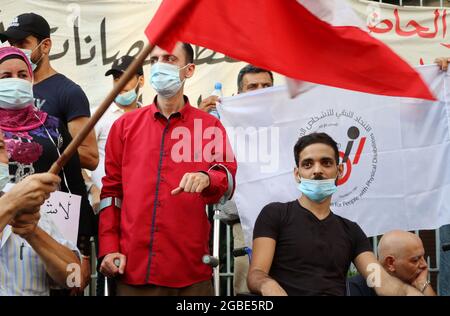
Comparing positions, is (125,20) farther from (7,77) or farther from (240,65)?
(7,77)

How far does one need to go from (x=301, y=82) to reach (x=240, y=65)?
4273 mm

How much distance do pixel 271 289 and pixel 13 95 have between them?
194 cm

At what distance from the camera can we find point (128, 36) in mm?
9016

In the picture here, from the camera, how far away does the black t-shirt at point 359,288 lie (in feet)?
18.2

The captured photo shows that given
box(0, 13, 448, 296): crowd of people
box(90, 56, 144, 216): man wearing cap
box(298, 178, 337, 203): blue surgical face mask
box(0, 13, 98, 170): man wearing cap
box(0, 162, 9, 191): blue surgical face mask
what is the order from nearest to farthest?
box(0, 162, 9, 191): blue surgical face mask → box(0, 13, 448, 296): crowd of people → box(298, 178, 337, 203): blue surgical face mask → box(0, 13, 98, 170): man wearing cap → box(90, 56, 144, 216): man wearing cap

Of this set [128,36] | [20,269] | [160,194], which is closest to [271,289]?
[160,194]

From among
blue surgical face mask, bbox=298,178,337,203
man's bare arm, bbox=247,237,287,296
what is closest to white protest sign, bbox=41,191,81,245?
man's bare arm, bbox=247,237,287,296

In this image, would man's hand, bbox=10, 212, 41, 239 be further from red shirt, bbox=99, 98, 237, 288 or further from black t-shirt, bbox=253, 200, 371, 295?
black t-shirt, bbox=253, 200, 371, 295

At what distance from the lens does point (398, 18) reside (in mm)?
8898

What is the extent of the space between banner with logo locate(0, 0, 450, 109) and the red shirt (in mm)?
2983

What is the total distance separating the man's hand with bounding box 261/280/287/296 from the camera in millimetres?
5086

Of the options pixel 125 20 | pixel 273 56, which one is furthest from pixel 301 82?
pixel 125 20

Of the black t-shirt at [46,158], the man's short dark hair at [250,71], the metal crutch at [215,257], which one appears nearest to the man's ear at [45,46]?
the black t-shirt at [46,158]

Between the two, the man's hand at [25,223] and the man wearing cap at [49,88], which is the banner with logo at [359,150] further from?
the man's hand at [25,223]
